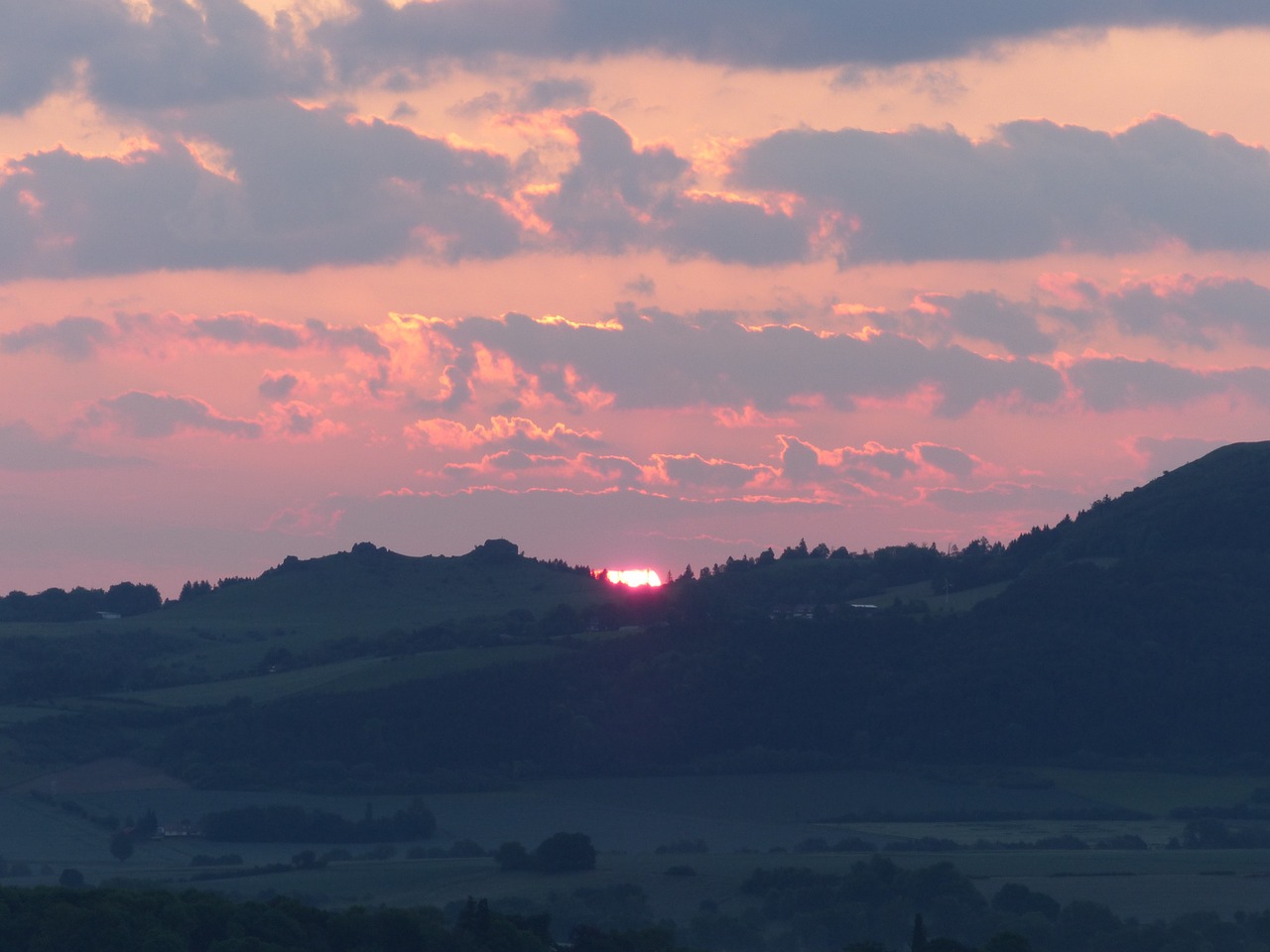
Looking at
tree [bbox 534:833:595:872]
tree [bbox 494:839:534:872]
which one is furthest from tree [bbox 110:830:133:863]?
tree [bbox 534:833:595:872]

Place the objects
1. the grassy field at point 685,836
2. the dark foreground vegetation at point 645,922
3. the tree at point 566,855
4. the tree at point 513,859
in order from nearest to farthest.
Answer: the dark foreground vegetation at point 645,922 < the grassy field at point 685,836 < the tree at point 566,855 < the tree at point 513,859

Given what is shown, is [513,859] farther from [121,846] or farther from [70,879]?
[121,846]

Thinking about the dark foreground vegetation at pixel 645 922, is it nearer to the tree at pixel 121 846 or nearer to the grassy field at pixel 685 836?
the grassy field at pixel 685 836

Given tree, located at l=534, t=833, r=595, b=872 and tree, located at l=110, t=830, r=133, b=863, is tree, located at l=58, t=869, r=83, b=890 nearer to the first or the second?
tree, located at l=110, t=830, r=133, b=863

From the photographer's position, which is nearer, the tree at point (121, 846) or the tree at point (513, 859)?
the tree at point (513, 859)

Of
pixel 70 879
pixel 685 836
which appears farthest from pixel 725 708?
pixel 70 879

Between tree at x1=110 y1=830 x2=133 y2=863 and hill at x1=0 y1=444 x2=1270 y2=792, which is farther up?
hill at x1=0 y1=444 x2=1270 y2=792

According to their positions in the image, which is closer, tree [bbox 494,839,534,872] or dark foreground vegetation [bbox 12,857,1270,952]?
dark foreground vegetation [bbox 12,857,1270,952]

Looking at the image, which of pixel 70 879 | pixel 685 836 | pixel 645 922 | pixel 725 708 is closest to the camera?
pixel 645 922

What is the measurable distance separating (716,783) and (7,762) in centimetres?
5145

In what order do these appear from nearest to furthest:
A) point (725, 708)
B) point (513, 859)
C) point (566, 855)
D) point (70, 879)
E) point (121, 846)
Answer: point (70, 879), point (566, 855), point (513, 859), point (121, 846), point (725, 708)

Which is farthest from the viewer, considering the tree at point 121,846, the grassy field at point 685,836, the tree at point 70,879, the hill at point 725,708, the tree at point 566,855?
the hill at point 725,708

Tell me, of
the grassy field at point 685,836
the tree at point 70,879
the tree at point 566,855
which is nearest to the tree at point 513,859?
the tree at point 566,855

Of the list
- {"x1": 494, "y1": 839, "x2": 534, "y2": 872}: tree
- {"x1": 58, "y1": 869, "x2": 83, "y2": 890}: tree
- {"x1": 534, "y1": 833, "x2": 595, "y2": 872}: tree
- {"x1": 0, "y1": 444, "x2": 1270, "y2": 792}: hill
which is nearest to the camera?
{"x1": 58, "y1": 869, "x2": 83, "y2": 890}: tree
